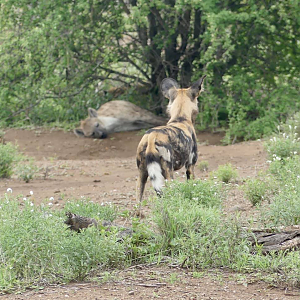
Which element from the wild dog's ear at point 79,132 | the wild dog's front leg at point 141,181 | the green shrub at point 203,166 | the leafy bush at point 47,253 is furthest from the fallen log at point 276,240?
the wild dog's ear at point 79,132

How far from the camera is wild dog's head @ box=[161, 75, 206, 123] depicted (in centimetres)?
651

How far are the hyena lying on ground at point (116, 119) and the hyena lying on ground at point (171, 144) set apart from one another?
6.11 meters

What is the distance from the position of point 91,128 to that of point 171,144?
23.1 ft

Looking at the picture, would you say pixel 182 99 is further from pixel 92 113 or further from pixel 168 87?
pixel 92 113

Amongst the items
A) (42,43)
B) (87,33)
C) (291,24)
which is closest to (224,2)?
(291,24)

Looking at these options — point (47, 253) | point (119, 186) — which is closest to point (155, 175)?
point (47, 253)

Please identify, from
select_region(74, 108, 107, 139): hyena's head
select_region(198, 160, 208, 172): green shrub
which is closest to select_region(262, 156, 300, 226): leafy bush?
select_region(198, 160, 208, 172): green shrub

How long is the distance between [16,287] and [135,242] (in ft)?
3.32

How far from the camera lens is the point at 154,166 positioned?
551 cm

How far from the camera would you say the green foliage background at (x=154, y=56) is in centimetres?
1183

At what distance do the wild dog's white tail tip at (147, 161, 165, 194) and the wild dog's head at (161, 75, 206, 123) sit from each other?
108cm

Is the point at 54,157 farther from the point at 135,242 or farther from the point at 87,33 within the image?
the point at 135,242

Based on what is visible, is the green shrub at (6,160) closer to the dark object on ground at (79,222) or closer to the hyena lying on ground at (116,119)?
the hyena lying on ground at (116,119)

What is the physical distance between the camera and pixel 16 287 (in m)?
3.71
